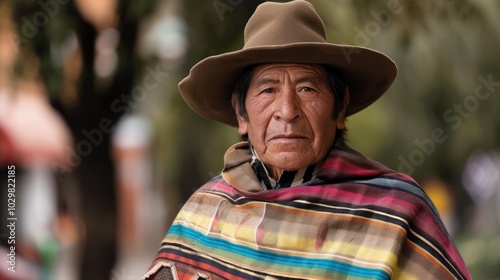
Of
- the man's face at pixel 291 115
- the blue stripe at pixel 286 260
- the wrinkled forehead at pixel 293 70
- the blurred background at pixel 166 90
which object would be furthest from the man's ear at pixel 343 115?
the blurred background at pixel 166 90

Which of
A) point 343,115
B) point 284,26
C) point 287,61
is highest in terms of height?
point 284,26

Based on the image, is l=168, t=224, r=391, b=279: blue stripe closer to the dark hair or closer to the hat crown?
the dark hair

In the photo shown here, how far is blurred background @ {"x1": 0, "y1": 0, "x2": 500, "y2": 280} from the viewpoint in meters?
6.21

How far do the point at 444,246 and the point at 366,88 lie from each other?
2.69 feet

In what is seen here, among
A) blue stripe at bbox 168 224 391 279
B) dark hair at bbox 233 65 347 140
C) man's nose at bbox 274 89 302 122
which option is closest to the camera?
blue stripe at bbox 168 224 391 279

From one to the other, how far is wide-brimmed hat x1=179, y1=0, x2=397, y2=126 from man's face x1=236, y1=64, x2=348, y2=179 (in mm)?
58

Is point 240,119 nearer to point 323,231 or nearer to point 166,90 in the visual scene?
point 323,231

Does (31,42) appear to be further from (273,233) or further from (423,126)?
(423,126)

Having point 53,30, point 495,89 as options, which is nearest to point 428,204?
point 53,30

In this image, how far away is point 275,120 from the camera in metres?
3.60

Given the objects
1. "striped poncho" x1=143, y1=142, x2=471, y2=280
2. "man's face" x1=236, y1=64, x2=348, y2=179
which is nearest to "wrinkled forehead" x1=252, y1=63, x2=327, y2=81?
"man's face" x1=236, y1=64, x2=348, y2=179

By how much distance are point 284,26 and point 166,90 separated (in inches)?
166

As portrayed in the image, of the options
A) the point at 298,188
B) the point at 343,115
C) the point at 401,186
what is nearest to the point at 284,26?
the point at 343,115

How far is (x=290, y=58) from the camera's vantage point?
358 cm
